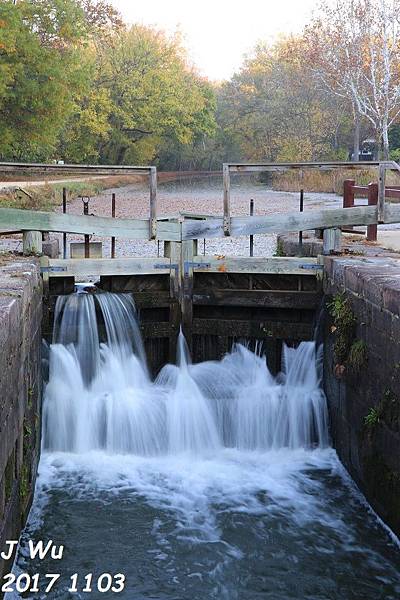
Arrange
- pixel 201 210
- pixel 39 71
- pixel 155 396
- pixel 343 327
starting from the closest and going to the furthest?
pixel 343 327
pixel 155 396
pixel 201 210
pixel 39 71

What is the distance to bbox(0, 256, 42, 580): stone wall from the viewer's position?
17.9 feet

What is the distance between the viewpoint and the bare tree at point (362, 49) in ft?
101

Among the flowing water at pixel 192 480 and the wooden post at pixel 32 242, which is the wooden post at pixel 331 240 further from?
the wooden post at pixel 32 242

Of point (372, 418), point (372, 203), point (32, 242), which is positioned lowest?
point (372, 418)

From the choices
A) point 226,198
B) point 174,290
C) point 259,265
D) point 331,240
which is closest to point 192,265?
point 174,290

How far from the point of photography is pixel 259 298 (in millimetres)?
9750

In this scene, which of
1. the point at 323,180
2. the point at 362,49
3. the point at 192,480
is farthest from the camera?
the point at 362,49

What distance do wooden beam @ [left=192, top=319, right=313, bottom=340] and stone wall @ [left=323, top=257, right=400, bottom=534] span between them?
0.51 m

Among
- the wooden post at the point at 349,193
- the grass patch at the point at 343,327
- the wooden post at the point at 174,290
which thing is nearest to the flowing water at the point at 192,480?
the wooden post at the point at 174,290

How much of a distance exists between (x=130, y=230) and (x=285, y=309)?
2072 mm

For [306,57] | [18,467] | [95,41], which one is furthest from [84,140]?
[18,467]

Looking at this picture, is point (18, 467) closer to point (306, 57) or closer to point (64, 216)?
point (64, 216)

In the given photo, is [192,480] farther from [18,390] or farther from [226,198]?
[226,198]

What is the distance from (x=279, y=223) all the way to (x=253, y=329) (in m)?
1.30
